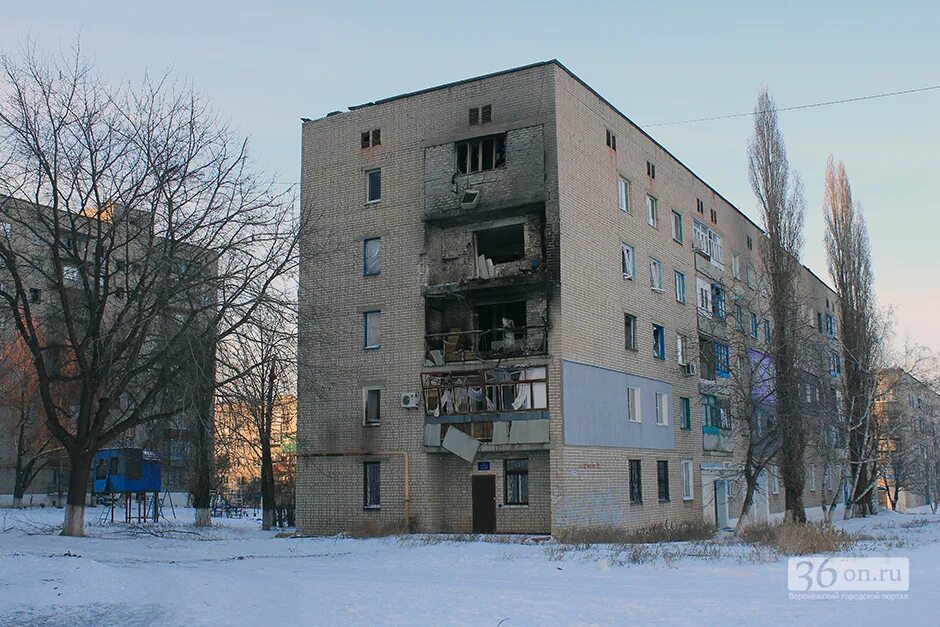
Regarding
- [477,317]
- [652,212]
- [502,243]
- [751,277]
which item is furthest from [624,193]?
[751,277]

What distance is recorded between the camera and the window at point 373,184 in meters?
33.3

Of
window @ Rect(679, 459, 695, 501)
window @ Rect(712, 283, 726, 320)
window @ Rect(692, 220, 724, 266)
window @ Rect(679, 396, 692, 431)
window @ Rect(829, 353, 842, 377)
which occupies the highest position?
window @ Rect(692, 220, 724, 266)

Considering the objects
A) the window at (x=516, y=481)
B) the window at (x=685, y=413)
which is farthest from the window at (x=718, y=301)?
the window at (x=516, y=481)

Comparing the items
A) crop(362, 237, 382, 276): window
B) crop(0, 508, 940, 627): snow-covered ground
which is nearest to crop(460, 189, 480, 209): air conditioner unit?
crop(362, 237, 382, 276): window

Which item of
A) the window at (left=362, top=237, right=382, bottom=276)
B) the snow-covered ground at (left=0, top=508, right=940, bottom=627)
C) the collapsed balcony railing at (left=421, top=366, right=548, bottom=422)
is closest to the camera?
the snow-covered ground at (left=0, top=508, right=940, bottom=627)

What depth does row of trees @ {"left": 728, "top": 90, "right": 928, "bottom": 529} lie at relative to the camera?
3834 cm

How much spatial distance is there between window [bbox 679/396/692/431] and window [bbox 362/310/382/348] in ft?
44.2

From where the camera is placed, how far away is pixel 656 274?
123 ft

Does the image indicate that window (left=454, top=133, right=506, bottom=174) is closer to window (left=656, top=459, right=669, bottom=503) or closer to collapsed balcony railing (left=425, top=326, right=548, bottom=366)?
collapsed balcony railing (left=425, top=326, right=548, bottom=366)

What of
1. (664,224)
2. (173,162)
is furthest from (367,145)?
(664,224)

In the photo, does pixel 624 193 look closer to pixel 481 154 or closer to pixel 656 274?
pixel 656 274

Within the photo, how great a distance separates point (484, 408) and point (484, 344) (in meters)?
2.46

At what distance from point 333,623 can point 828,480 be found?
54.7 m

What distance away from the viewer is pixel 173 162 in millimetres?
26359
